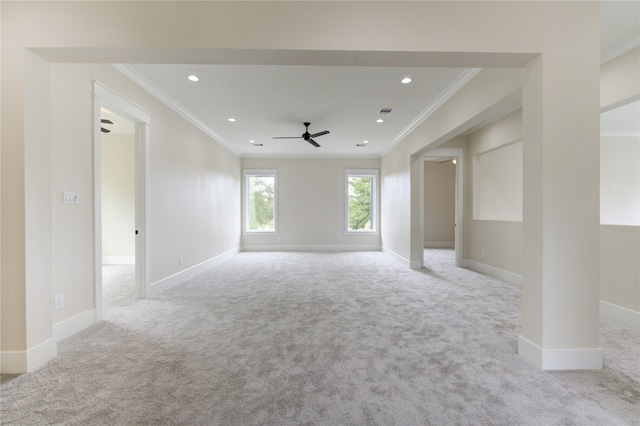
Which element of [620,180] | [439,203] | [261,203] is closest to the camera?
[620,180]

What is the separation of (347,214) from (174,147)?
5.08 m

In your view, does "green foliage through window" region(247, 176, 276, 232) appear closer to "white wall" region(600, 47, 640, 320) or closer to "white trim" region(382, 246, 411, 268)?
"white trim" region(382, 246, 411, 268)

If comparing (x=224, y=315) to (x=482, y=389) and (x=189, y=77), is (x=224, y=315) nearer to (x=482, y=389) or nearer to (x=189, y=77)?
(x=482, y=389)

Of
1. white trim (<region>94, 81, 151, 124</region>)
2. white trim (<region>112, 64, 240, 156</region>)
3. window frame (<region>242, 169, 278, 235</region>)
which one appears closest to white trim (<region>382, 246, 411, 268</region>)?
window frame (<region>242, 169, 278, 235</region>)

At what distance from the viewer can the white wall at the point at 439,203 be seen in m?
9.01

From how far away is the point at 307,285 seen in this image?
420 centimetres

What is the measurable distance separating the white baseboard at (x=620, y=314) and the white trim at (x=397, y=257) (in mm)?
2845

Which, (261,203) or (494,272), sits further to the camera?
(261,203)

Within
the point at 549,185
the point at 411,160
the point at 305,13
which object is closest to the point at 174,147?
the point at 305,13

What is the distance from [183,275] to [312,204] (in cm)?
431

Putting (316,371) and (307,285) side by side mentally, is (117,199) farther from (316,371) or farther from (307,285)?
(316,371)

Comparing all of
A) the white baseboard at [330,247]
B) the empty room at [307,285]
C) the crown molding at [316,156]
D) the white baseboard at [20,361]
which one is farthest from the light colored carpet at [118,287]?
the crown molding at [316,156]

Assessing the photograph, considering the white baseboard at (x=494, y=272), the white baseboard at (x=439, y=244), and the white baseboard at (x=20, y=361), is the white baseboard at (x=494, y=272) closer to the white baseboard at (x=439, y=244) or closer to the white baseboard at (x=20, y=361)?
the white baseboard at (x=439, y=244)

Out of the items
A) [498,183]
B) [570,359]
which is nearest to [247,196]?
[498,183]
